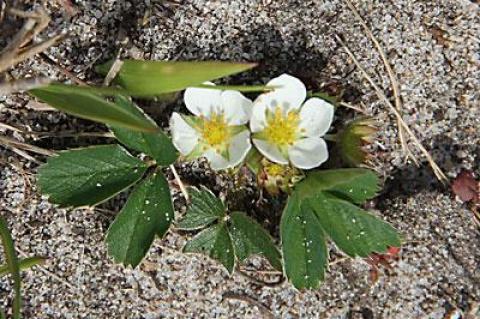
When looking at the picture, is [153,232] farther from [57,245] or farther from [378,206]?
[378,206]

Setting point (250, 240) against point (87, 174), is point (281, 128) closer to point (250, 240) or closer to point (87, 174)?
point (250, 240)

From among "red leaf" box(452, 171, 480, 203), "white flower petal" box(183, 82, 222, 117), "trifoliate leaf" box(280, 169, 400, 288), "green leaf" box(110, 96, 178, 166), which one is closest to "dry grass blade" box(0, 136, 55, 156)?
"green leaf" box(110, 96, 178, 166)

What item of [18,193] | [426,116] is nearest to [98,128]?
[18,193]

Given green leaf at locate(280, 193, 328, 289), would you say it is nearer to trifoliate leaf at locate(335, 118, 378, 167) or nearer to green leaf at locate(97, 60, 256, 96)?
trifoliate leaf at locate(335, 118, 378, 167)

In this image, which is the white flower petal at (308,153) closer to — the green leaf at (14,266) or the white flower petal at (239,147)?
the white flower petal at (239,147)

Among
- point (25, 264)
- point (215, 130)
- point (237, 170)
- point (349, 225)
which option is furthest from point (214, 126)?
point (25, 264)

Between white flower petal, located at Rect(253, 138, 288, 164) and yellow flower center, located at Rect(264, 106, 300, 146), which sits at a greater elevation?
yellow flower center, located at Rect(264, 106, 300, 146)

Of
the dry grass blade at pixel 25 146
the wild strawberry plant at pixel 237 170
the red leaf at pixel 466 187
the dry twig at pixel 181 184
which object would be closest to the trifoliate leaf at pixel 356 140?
the wild strawberry plant at pixel 237 170
